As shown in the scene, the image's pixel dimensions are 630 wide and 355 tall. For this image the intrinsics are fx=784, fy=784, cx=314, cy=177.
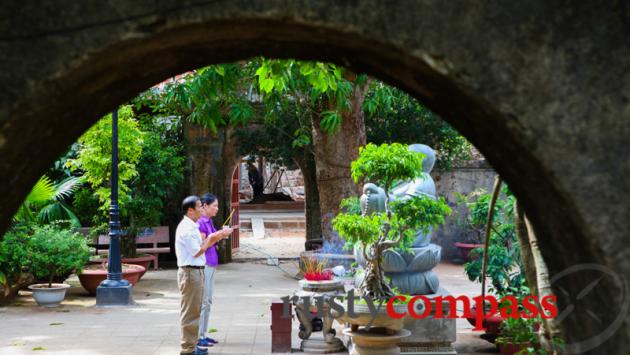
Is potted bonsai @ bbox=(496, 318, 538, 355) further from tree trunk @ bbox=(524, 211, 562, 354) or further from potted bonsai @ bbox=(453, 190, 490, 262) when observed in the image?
potted bonsai @ bbox=(453, 190, 490, 262)

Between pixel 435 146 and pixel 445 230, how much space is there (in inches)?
78.2

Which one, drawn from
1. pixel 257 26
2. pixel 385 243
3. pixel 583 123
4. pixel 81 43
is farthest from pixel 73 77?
pixel 385 243

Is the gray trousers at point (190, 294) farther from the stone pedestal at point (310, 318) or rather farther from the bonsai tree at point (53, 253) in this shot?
the bonsai tree at point (53, 253)

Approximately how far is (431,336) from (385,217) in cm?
155

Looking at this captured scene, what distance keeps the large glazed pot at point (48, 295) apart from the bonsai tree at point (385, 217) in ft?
19.5

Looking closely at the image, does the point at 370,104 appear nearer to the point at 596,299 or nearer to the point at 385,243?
the point at 385,243

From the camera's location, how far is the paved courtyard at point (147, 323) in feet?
27.6

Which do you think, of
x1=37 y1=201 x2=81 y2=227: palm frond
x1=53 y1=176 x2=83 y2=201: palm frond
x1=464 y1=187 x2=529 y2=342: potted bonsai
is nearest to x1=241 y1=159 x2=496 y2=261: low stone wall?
x1=53 y1=176 x2=83 y2=201: palm frond

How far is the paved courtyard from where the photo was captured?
27.6ft

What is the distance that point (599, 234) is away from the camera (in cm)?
226

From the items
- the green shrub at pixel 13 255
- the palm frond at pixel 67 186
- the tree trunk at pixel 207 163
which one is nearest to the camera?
the green shrub at pixel 13 255

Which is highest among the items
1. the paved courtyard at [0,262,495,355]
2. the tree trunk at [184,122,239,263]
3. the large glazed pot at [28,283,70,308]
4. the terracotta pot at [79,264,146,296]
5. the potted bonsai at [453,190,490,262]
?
the tree trunk at [184,122,239,263]

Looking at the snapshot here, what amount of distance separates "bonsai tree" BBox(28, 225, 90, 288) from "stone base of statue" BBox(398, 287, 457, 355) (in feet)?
18.6

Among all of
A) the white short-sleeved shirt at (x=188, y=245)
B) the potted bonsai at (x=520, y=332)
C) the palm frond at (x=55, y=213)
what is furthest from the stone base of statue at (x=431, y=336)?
the palm frond at (x=55, y=213)
